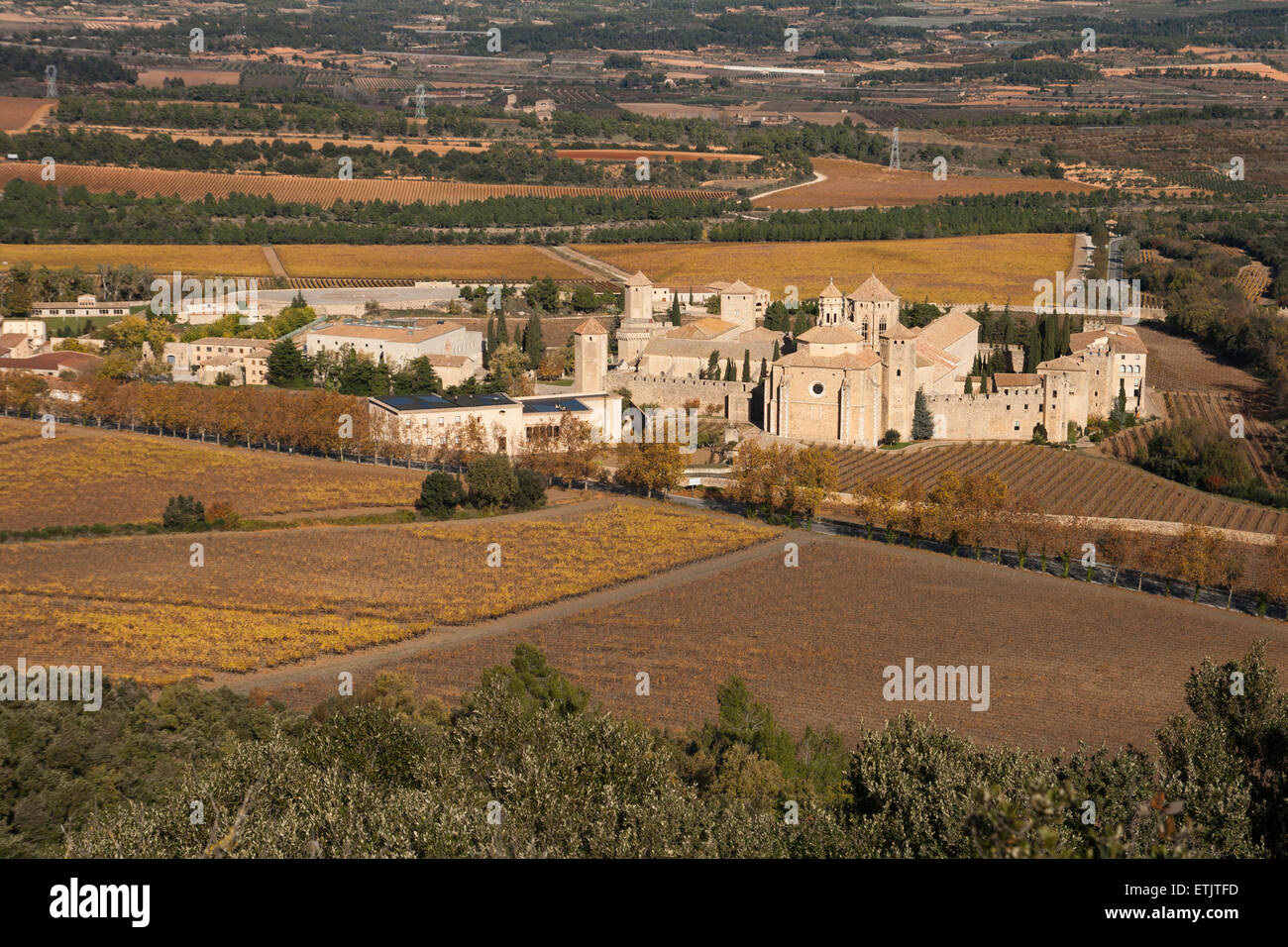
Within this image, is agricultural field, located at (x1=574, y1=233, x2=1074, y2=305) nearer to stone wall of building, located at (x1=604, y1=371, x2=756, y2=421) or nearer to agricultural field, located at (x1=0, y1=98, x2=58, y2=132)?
stone wall of building, located at (x1=604, y1=371, x2=756, y2=421)

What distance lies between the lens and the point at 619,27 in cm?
18962

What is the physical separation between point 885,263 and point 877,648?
48058mm

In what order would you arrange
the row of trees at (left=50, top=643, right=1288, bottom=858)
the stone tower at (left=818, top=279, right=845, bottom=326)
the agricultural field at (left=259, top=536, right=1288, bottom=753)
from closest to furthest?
the row of trees at (left=50, top=643, right=1288, bottom=858) → the agricultural field at (left=259, top=536, right=1288, bottom=753) → the stone tower at (left=818, top=279, right=845, bottom=326)

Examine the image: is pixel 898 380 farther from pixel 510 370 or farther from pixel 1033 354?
pixel 510 370

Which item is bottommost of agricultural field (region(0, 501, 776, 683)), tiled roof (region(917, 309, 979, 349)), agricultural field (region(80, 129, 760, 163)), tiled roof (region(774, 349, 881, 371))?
agricultural field (region(0, 501, 776, 683))

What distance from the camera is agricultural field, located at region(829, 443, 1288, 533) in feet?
124

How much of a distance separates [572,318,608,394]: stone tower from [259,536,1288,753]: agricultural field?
604 inches

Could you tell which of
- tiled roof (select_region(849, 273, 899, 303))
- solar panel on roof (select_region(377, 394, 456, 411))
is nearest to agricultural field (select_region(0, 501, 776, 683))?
solar panel on roof (select_region(377, 394, 456, 411))

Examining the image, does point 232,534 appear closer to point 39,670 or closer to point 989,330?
point 39,670

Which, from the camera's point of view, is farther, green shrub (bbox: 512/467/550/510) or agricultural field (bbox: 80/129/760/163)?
agricultural field (bbox: 80/129/760/163)

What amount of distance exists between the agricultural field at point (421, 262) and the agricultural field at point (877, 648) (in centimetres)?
4115

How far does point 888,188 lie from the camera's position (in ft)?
320

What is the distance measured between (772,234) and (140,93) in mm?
57548

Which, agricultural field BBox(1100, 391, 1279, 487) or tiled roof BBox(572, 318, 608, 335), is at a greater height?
tiled roof BBox(572, 318, 608, 335)
